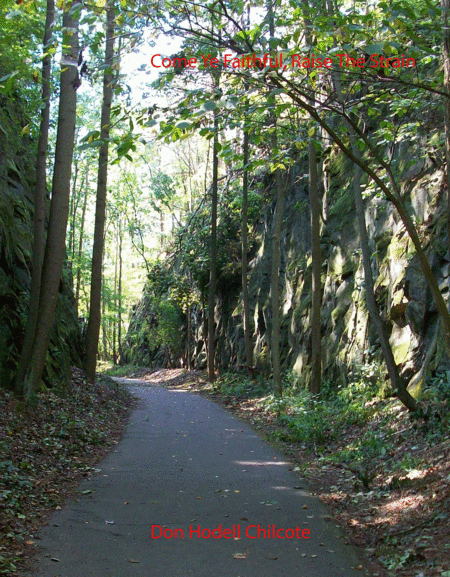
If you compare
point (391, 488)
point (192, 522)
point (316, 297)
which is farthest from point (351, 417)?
point (192, 522)

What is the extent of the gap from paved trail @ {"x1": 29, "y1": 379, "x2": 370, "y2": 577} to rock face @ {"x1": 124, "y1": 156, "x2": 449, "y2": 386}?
386cm

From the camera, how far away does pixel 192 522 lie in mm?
5820

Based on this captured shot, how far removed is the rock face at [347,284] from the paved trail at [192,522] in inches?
152

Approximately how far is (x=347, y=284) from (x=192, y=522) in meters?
10.2

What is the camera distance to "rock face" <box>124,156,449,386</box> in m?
10.6

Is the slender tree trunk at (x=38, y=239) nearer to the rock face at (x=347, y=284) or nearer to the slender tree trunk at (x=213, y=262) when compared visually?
the rock face at (x=347, y=284)

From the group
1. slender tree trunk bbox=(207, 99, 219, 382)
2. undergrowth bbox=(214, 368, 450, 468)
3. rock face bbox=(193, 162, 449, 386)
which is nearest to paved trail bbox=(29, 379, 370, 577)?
undergrowth bbox=(214, 368, 450, 468)

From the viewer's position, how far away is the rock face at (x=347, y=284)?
10.6m

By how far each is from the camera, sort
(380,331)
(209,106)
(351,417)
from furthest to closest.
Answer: (351,417) → (380,331) → (209,106)

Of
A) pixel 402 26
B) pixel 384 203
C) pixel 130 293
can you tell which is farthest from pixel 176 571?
pixel 130 293

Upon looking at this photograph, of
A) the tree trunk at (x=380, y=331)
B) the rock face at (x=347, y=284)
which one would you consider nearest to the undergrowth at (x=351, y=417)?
the tree trunk at (x=380, y=331)

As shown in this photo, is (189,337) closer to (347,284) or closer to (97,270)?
(97,270)

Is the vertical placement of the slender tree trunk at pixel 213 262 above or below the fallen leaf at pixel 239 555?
above

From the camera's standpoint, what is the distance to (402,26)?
543 centimetres
